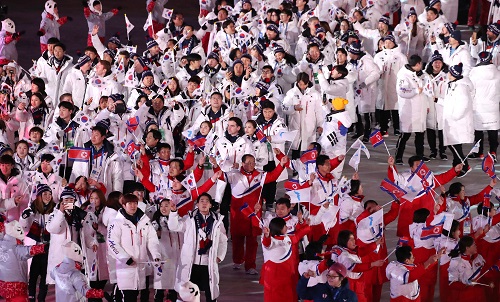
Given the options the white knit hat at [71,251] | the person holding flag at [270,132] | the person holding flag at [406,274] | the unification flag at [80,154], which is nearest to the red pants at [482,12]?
the person holding flag at [270,132]

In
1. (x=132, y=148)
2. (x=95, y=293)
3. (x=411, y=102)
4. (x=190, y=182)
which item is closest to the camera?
(x=95, y=293)

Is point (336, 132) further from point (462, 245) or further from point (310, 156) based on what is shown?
point (462, 245)

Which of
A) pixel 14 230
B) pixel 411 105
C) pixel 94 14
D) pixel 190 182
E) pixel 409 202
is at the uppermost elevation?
pixel 94 14

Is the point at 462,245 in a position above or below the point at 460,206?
below

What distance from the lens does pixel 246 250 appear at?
17.5 meters

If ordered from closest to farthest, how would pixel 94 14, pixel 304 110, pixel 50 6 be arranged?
1. pixel 304 110
2. pixel 50 6
3. pixel 94 14

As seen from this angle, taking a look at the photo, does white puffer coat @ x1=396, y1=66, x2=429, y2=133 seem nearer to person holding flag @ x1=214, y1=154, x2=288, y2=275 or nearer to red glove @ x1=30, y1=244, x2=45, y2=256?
person holding flag @ x1=214, y1=154, x2=288, y2=275

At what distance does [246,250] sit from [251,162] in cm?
111

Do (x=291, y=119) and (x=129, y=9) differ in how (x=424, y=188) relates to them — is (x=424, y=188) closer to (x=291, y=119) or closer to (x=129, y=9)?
(x=291, y=119)

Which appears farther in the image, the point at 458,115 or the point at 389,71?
the point at 389,71

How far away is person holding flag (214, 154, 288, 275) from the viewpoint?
17.5 metres

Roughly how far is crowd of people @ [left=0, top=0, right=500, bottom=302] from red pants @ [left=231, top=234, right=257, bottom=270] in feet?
0.08

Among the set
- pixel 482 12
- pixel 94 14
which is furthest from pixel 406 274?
pixel 482 12

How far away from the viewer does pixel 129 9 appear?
1367 inches
